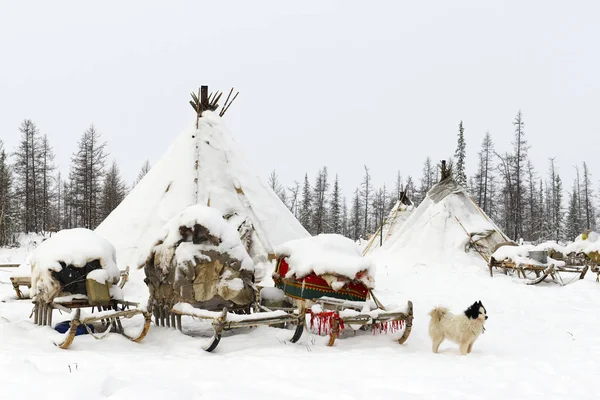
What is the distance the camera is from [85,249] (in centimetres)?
Result: 634

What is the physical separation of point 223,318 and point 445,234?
14.0 metres

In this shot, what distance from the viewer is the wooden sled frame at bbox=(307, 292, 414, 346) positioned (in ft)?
20.1

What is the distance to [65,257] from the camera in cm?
618

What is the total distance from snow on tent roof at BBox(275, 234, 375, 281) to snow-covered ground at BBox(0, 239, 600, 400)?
3.32 ft

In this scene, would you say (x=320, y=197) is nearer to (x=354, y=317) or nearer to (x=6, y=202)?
(x=6, y=202)

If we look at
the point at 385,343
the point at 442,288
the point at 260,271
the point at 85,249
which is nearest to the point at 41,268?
the point at 85,249

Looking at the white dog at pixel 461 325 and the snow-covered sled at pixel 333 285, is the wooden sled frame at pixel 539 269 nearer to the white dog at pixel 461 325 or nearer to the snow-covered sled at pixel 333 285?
the snow-covered sled at pixel 333 285

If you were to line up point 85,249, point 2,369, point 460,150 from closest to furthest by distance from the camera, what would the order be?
1. point 2,369
2. point 85,249
3. point 460,150

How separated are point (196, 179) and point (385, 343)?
295 inches

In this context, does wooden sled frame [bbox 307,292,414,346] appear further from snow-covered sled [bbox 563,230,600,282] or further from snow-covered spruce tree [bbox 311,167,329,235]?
snow-covered spruce tree [bbox 311,167,329,235]

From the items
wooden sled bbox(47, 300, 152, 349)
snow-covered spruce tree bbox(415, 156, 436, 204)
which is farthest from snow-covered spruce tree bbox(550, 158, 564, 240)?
wooden sled bbox(47, 300, 152, 349)

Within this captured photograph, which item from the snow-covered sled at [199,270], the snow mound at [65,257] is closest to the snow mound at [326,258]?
the snow-covered sled at [199,270]

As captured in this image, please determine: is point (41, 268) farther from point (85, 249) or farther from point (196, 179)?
point (196, 179)

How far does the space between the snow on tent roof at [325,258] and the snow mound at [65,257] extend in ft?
8.92
